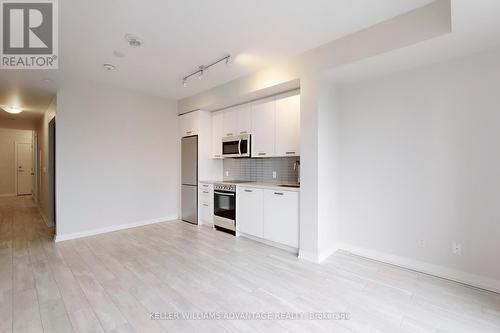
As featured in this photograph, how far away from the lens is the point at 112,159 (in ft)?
14.0

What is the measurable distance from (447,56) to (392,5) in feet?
2.93

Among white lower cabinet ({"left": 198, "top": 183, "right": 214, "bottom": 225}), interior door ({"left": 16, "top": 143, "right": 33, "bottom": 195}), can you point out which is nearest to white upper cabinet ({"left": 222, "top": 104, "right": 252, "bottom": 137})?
white lower cabinet ({"left": 198, "top": 183, "right": 214, "bottom": 225})

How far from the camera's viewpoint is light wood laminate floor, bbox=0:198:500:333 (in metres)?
1.78

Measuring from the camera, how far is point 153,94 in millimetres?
4723

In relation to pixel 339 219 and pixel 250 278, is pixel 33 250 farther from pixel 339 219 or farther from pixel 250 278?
pixel 339 219

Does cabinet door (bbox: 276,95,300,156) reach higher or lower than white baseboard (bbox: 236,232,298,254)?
higher

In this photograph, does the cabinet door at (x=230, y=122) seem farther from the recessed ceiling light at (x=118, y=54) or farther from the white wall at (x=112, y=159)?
the recessed ceiling light at (x=118, y=54)

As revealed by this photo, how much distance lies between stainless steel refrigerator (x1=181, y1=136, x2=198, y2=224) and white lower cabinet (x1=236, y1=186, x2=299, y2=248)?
1214 mm

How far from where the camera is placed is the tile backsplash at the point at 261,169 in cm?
395

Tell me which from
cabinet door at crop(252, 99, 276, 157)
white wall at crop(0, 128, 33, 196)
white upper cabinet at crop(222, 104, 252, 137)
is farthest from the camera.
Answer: white wall at crop(0, 128, 33, 196)

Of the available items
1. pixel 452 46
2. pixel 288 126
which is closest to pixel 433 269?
pixel 452 46

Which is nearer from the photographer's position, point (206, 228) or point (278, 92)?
point (278, 92)

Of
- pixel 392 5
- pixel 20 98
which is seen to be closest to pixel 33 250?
pixel 20 98

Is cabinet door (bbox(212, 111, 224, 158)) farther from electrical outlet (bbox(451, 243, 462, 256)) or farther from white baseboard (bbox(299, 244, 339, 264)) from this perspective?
electrical outlet (bbox(451, 243, 462, 256))
